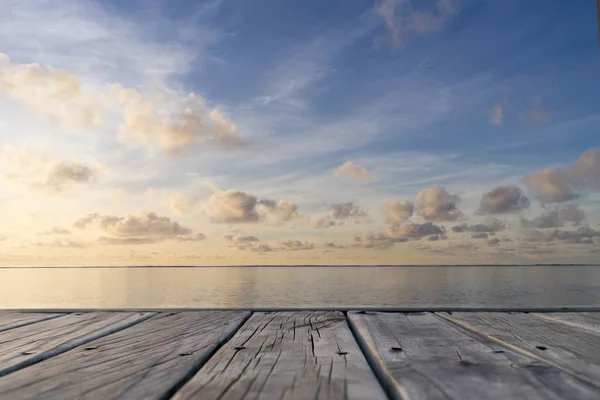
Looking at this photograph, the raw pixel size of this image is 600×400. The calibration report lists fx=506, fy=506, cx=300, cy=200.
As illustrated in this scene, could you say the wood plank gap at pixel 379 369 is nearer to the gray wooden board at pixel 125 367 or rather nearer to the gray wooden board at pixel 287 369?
the gray wooden board at pixel 287 369

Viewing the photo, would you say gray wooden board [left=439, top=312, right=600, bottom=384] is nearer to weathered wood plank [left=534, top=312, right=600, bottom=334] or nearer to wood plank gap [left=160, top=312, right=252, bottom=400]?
weathered wood plank [left=534, top=312, right=600, bottom=334]

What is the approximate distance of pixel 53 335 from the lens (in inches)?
117

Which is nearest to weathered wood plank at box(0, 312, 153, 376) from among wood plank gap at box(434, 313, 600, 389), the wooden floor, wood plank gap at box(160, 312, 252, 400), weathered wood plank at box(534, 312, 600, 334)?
the wooden floor

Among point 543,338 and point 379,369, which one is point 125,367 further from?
point 543,338

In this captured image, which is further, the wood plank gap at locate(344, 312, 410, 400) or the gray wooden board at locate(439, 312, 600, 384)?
the gray wooden board at locate(439, 312, 600, 384)

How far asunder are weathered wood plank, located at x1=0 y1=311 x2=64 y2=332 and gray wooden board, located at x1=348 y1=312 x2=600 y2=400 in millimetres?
2367

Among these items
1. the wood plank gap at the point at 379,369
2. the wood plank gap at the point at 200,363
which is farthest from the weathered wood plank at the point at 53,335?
the wood plank gap at the point at 379,369

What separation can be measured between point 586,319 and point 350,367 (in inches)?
91.4

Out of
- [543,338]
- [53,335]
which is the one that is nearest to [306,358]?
[543,338]

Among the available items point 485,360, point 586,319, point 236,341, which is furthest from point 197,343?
point 586,319

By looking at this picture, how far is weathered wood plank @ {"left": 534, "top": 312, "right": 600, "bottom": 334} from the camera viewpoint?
3.10m

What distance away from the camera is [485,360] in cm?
212

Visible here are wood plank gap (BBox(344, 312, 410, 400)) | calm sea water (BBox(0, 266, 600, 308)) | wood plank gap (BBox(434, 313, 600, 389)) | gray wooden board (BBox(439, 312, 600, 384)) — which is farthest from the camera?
calm sea water (BBox(0, 266, 600, 308))

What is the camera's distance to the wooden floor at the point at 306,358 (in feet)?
5.71
